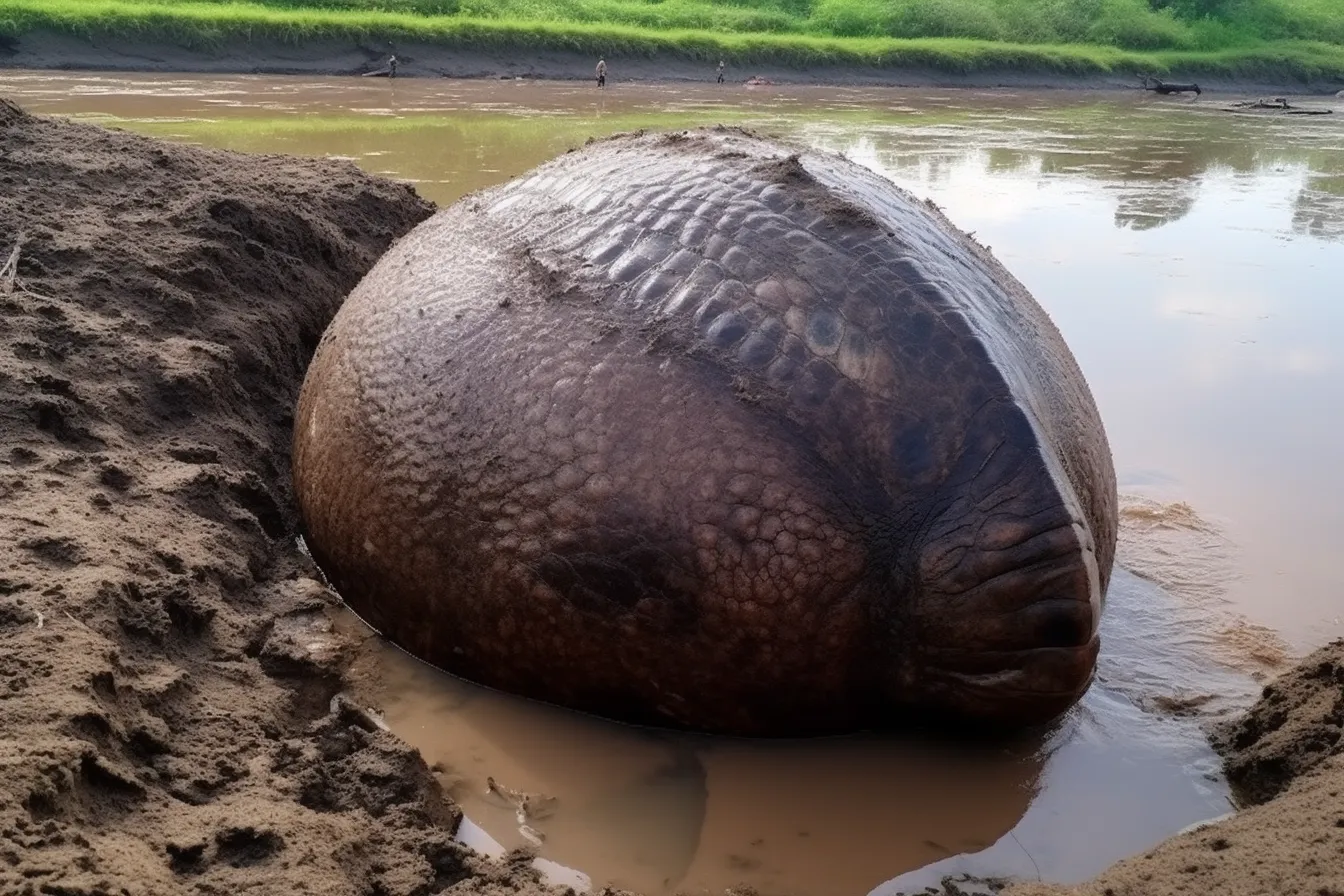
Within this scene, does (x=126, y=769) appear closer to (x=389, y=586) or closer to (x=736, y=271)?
(x=389, y=586)

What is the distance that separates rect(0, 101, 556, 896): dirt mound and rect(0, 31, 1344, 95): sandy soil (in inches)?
841

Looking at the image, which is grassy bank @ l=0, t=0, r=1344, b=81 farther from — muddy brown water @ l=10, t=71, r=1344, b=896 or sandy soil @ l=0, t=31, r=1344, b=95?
muddy brown water @ l=10, t=71, r=1344, b=896

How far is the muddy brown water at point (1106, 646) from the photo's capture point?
2.71m

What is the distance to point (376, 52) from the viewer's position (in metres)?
27.5

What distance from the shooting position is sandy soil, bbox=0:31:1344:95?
78.3 feet

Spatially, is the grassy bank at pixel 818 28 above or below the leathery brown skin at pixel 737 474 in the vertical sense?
above

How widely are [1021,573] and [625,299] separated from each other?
114 cm

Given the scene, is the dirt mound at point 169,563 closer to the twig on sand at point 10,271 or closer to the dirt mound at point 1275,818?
the twig on sand at point 10,271

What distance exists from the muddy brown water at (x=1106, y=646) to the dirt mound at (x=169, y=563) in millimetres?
329

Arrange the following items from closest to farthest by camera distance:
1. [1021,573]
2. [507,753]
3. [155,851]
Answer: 1. [155,851]
2. [1021,573]
3. [507,753]

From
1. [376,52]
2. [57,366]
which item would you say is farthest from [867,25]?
[57,366]

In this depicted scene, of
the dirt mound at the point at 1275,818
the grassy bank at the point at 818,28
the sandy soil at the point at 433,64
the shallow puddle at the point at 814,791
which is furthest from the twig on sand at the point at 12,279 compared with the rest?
the grassy bank at the point at 818,28

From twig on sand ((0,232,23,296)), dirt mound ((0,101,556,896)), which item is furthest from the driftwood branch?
twig on sand ((0,232,23,296))

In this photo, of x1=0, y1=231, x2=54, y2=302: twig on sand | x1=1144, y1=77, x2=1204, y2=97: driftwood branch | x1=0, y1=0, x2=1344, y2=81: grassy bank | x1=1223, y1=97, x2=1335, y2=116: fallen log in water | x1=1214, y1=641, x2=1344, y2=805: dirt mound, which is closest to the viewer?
x1=1214, y1=641, x2=1344, y2=805: dirt mound
